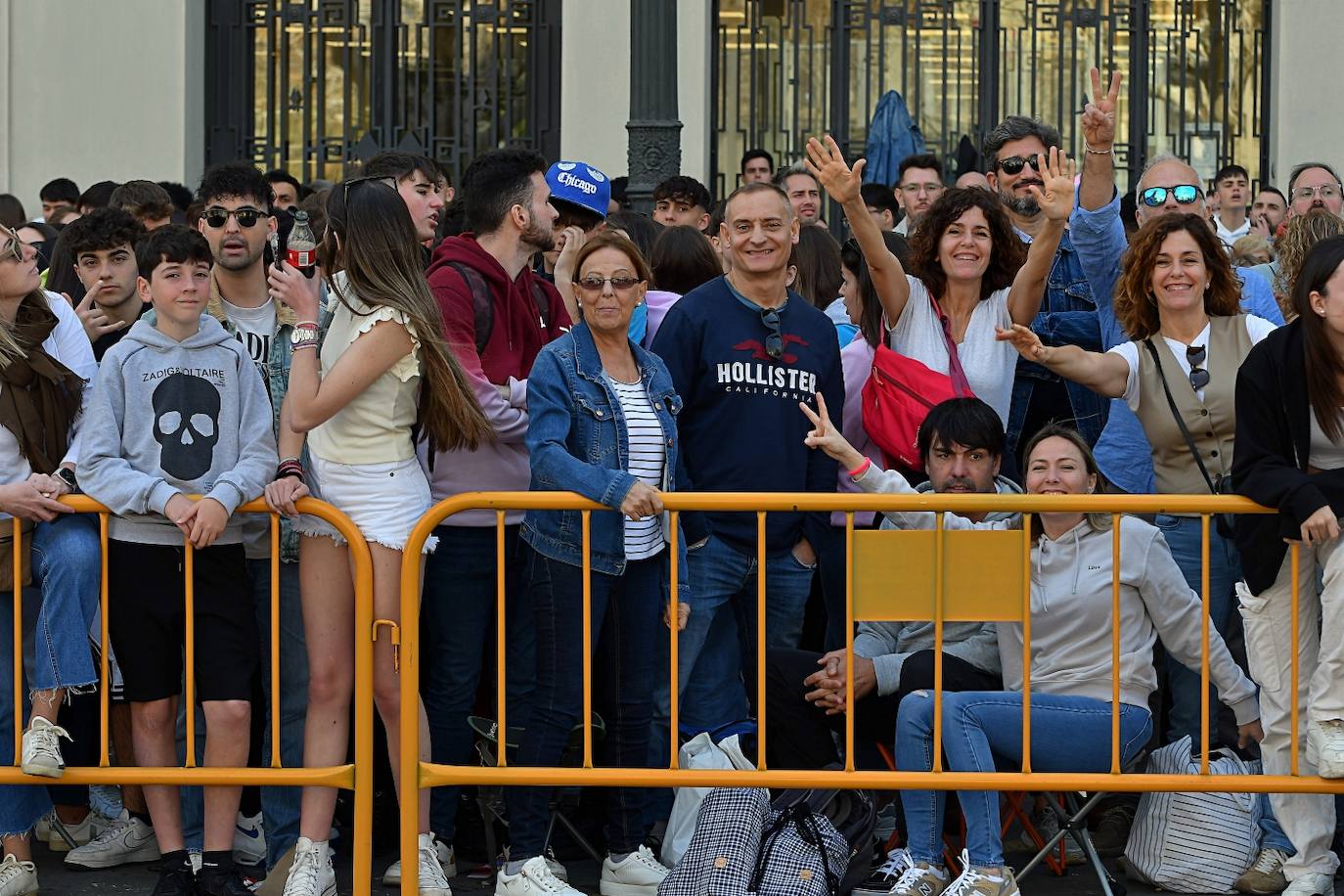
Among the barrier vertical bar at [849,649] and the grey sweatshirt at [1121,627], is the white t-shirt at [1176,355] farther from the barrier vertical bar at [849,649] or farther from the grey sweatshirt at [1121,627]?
the barrier vertical bar at [849,649]

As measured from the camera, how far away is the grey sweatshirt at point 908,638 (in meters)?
6.05

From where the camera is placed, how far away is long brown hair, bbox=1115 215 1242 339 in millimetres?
6582

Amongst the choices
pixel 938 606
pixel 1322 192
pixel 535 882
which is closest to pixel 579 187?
pixel 938 606

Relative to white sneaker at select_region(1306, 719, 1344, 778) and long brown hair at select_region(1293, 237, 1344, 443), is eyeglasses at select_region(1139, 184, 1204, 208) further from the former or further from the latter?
white sneaker at select_region(1306, 719, 1344, 778)

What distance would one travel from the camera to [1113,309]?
690 cm

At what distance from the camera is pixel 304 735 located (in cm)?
613

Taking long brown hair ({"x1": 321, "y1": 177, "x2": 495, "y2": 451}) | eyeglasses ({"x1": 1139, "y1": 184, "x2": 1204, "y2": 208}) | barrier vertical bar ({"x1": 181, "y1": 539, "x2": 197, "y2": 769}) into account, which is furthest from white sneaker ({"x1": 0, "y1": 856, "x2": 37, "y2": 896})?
eyeglasses ({"x1": 1139, "y1": 184, "x2": 1204, "y2": 208})

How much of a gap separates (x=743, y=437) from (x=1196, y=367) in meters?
1.55

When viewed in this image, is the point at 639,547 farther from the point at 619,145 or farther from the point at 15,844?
the point at 619,145

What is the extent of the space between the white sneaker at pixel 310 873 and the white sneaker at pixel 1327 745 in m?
2.98

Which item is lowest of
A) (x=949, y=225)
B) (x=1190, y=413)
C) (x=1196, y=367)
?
(x=1190, y=413)

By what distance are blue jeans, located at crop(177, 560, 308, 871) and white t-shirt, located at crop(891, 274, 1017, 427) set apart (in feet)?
7.54

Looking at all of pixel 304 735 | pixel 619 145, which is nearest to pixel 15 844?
pixel 304 735

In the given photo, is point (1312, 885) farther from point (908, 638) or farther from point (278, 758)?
point (278, 758)
